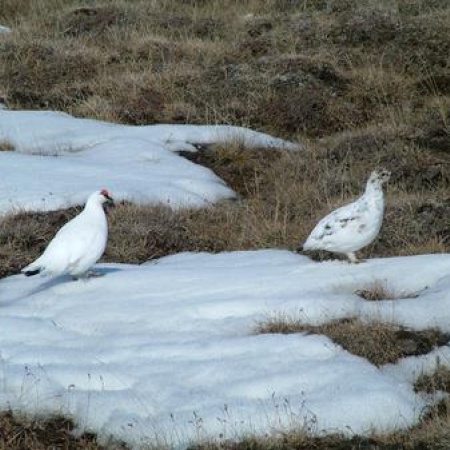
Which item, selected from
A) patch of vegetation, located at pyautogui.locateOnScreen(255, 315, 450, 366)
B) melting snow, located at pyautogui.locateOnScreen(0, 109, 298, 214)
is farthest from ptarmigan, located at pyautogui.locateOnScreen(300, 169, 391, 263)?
melting snow, located at pyautogui.locateOnScreen(0, 109, 298, 214)

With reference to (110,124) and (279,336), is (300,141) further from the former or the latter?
(279,336)

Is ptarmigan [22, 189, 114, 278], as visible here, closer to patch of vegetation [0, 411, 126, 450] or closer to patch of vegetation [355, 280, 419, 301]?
patch of vegetation [355, 280, 419, 301]

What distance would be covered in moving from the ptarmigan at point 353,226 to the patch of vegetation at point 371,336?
1081 millimetres

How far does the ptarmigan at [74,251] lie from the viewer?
7.63m

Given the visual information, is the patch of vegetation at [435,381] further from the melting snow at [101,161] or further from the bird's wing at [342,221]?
the melting snow at [101,161]

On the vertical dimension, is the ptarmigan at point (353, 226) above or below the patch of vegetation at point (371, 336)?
above

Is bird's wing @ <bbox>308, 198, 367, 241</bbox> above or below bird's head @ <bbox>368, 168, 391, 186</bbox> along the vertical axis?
below

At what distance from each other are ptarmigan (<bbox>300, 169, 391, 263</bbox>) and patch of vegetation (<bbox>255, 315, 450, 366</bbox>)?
108 centimetres

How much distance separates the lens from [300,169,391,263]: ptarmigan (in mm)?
7770

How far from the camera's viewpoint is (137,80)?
1408 cm

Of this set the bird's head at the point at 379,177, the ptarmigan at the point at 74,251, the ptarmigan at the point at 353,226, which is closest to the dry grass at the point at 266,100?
the ptarmigan at the point at 353,226

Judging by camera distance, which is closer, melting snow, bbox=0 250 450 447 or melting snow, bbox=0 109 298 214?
melting snow, bbox=0 250 450 447

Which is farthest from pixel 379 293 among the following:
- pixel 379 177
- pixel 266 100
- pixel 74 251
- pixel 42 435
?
pixel 266 100

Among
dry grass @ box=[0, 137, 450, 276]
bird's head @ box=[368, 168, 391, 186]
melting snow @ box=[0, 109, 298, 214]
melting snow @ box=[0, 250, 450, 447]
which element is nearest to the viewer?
melting snow @ box=[0, 250, 450, 447]
